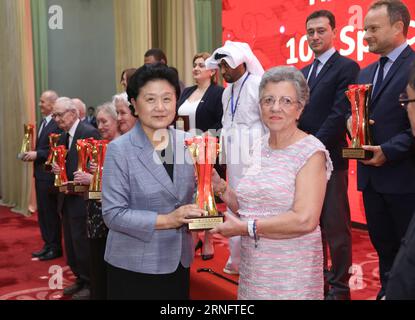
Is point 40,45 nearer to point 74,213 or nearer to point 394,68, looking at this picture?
point 74,213

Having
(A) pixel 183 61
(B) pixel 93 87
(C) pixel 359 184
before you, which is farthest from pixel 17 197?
(C) pixel 359 184

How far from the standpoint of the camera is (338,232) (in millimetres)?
2939

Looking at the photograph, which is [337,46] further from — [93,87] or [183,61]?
[93,87]

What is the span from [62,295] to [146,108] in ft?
7.42

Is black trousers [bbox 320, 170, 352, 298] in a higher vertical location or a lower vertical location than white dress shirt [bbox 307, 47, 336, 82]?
lower

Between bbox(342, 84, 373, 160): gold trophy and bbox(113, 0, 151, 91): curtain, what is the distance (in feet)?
13.0

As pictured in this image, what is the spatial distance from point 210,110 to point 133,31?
2853mm

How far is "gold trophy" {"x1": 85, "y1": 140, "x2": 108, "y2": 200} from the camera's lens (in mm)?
2629

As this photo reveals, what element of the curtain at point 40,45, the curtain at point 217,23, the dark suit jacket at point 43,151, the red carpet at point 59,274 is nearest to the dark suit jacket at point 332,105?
the red carpet at point 59,274

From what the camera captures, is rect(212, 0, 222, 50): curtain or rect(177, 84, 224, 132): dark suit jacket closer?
rect(177, 84, 224, 132): dark suit jacket

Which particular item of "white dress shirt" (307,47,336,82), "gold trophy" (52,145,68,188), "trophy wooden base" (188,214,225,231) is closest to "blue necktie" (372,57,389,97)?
"white dress shirt" (307,47,336,82)

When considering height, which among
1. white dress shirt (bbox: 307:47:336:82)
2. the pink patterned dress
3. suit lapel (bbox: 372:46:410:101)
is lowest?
the pink patterned dress

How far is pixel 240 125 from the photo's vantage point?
3.23 m

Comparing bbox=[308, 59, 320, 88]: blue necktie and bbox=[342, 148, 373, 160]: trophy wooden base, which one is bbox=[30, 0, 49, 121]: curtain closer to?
bbox=[308, 59, 320, 88]: blue necktie
